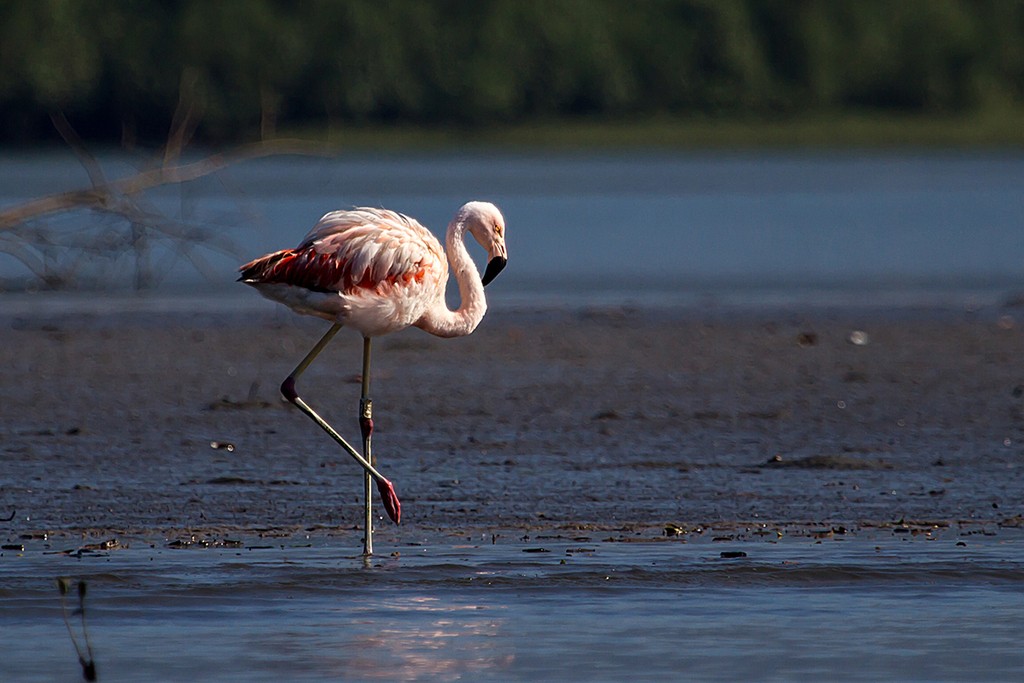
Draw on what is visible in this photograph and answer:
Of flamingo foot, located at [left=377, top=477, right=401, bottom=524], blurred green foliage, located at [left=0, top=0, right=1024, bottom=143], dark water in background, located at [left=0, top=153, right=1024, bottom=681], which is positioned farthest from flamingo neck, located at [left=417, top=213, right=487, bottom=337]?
blurred green foliage, located at [left=0, top=0, right=1024, bottom=143]

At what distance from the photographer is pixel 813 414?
39.5 ft

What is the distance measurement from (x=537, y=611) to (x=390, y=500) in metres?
1.34

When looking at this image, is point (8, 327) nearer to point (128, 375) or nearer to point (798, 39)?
point (128, 375)

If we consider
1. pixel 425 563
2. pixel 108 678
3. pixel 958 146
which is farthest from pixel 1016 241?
pixel 958 146

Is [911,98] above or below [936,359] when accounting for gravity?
above

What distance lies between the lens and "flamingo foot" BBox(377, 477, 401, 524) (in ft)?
27.7

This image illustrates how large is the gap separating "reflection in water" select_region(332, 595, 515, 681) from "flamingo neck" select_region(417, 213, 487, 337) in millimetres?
1737

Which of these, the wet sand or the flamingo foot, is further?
the wet sand

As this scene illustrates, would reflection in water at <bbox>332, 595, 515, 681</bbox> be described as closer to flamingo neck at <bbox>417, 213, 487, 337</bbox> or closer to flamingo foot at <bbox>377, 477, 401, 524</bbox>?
flamingo foot at <bbox>377, 477, 401, 524</bbox>

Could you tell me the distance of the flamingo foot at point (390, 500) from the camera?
8430mm

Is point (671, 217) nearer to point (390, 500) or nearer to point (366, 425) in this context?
point (366, 425)

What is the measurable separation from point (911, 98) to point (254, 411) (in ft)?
254

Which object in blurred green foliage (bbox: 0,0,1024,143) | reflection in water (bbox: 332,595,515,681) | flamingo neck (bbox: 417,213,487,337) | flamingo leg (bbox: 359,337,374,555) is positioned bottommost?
reflection in water (bbox: 332,595,515,681)

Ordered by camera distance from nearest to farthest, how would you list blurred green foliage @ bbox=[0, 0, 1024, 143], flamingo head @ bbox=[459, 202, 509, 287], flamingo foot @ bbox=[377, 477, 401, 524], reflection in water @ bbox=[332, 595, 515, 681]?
reflection in water @ bbox=[332, 595, 515, 681] → flamingo foot @ bbox=[377, 477, 401, 524] → flamingo head @ bbox=[459, 202, 509, 287] → blurred green foliage @ bbox=[0, 0, 1024, 143]
